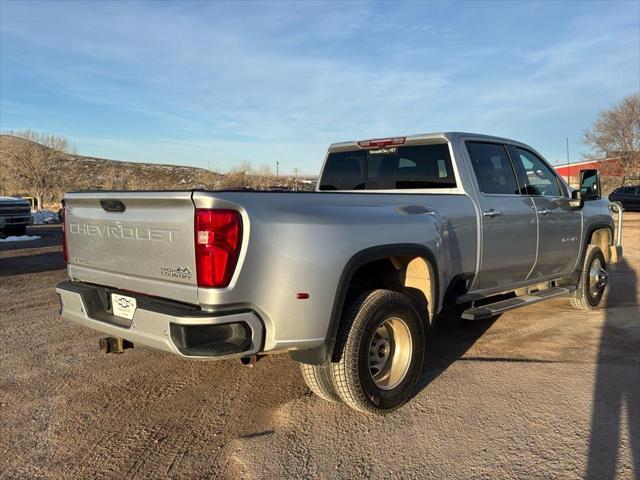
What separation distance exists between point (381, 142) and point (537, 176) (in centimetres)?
194

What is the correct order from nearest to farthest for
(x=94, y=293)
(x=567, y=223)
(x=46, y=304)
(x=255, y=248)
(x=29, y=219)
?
(x=255, y=248) → (x=94, y=293) → (x=567, y=223) → (x=46, y=304) → (x=29, y=219)

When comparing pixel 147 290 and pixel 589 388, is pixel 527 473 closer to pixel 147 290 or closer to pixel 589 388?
pixel 589 388

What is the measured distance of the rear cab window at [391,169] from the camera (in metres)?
4.93

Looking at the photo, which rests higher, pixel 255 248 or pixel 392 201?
pixel 392 201

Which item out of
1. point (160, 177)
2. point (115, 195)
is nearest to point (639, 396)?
point (115, 195)

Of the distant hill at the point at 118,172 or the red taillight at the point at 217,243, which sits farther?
the distant hill at the point at 118,172

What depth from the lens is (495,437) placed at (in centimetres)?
340

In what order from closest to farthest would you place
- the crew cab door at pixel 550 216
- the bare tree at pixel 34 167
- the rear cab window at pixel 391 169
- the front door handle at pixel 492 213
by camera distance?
the front door handle at pixel 492 213 < the rear cab window at pixel 391 169 < the crew cab door at pixel 550 216 < the bare tree at pixel 34 167

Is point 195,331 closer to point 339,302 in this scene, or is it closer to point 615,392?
point 339,302

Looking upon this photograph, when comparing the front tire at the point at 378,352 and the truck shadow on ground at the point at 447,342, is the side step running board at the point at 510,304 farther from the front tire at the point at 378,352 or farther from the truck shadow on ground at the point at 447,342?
the front tire at the point at 378,352

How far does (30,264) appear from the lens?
36.3ft

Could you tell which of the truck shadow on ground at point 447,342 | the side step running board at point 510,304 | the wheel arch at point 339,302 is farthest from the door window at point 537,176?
the wheel arch at point 339,302

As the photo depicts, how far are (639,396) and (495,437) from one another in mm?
1441

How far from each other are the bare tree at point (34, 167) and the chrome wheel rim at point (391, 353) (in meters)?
47.4
